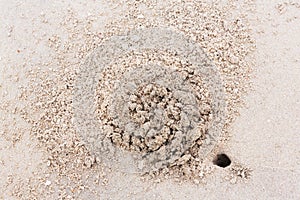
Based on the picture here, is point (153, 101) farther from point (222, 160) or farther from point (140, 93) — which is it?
point (222, 160)

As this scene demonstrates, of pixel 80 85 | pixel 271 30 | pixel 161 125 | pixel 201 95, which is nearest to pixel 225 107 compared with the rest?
pixel 201 95

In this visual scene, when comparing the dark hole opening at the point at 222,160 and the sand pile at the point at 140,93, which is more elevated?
the sand pile at the point at 140,93

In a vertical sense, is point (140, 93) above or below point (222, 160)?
above

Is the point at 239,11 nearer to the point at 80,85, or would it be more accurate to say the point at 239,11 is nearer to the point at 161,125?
the point at 161,125

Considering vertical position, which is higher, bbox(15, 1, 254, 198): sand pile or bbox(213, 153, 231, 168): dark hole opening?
bbox(15, 1, 254, 198): sand pile

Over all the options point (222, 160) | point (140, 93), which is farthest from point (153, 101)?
point (222, 160)
